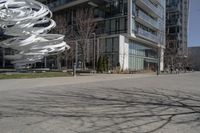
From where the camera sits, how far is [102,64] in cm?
4203

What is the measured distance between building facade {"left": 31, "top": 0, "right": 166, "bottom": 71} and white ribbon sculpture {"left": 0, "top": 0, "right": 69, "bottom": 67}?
570 inches

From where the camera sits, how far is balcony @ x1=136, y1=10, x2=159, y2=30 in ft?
184

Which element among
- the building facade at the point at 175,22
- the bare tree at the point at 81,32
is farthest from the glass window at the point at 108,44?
the building facade at the point at 175,22

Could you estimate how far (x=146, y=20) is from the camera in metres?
59.7

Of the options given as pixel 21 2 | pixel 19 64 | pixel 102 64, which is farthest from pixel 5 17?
pixel 102 64

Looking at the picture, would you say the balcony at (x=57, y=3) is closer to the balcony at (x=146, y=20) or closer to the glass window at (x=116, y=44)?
the glass window at (x=116, y=44)

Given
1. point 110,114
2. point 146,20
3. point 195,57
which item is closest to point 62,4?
point 146,20

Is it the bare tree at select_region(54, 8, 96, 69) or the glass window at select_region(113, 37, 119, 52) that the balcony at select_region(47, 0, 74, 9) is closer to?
the bare tree at select_region(54, 8, 96, 69)

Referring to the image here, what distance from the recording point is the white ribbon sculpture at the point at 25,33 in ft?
106

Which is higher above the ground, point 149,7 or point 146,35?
point 149,7

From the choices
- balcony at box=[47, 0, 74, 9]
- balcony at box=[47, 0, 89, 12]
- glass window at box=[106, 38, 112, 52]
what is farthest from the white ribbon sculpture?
balcony at box=[47, 0, 74, 9]

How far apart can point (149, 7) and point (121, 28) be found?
1129 centimetres

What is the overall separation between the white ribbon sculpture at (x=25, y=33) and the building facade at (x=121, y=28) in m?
14.5

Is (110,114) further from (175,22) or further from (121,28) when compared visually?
(175,22)
